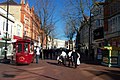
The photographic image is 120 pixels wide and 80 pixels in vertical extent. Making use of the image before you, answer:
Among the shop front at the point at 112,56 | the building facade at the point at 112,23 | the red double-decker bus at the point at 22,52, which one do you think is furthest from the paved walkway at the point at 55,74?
the building facade at the point at 112,23

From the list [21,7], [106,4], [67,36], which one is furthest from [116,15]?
[67,36]

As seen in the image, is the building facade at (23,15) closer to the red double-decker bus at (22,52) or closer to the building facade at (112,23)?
the building facade at (112,23)

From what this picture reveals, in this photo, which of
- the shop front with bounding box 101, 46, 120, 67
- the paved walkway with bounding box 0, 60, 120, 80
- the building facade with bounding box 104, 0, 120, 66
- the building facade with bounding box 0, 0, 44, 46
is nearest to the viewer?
the paved walkway with bounding box 0, 60, 120, 80

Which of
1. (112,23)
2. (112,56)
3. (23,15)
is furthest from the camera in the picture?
(23,15)

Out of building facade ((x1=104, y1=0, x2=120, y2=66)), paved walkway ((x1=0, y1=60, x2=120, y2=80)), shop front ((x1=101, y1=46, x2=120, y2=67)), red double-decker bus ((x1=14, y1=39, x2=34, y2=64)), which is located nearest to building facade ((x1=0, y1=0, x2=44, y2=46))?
building facade ((x1=104, y1=0, x2=120, y2=66))

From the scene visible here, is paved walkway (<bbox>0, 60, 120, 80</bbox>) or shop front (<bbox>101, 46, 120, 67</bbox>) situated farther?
shop front (<bbox>101, 46, 120, 67</bbox>)

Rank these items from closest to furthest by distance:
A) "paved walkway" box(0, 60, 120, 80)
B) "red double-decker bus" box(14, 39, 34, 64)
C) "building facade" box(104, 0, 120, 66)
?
"paved walkway" box(0, 60, 120, 80) → "red double-decker bus" box(14, 39, 34, 64) → "building facade" box(104, 0, 120, 66)

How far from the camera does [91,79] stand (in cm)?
1653

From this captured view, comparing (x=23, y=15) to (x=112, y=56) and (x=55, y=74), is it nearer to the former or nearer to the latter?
(x=112, y=56)

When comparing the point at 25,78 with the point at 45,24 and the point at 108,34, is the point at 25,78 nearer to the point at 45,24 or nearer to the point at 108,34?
the point at 108,34

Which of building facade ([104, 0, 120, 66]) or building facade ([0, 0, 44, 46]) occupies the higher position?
building facade ([0, 0, 44, 46])

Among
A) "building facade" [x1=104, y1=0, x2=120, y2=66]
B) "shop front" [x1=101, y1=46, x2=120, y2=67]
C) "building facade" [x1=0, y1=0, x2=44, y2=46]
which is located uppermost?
"building facade" [x1=0, y1=0, x2=44, y2=46]

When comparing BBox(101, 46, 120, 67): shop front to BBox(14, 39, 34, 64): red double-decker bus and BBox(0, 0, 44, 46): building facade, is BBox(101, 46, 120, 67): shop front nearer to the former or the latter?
BBox(14, 39, 34, 64): red double-decker bus

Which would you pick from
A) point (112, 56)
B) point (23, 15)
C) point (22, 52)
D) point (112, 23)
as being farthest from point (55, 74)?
point (23, 15)
